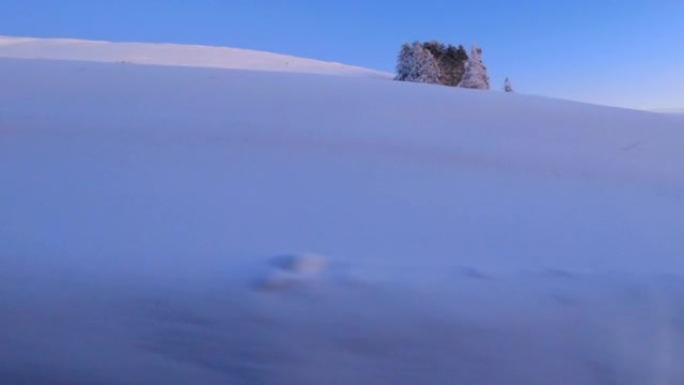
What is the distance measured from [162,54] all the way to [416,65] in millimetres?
8646

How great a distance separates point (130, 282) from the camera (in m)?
1.52

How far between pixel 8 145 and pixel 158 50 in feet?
63.5

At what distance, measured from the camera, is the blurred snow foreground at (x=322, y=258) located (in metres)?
1.45

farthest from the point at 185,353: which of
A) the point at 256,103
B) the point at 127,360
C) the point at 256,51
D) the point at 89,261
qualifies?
the point at 256,51

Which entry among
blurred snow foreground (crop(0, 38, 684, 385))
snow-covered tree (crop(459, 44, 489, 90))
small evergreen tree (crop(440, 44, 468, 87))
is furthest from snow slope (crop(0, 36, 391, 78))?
blurred snow foreground (crop(0, 38, 684, 385))

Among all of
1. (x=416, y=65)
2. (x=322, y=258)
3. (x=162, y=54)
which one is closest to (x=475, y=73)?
(x=416, y=65)

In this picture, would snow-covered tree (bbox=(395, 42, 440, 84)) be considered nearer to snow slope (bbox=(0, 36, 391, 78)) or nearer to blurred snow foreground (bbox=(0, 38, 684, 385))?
snow slope (bbox=(0, 36, 391, 78))

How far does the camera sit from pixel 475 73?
520 inches

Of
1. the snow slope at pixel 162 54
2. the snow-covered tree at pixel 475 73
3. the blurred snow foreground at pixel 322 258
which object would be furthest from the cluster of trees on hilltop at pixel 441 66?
the blurred snow foreground at pixel 322 258

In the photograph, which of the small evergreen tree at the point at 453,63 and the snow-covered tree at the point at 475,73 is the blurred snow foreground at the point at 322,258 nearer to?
the snow-covered tree at the point at 475,73

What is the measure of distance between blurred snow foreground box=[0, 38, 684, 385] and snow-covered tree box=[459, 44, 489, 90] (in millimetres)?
10589

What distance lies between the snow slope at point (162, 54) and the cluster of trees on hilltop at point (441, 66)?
115 inches

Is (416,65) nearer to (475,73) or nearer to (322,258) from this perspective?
(475,73)

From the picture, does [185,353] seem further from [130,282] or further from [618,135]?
[618,135]
